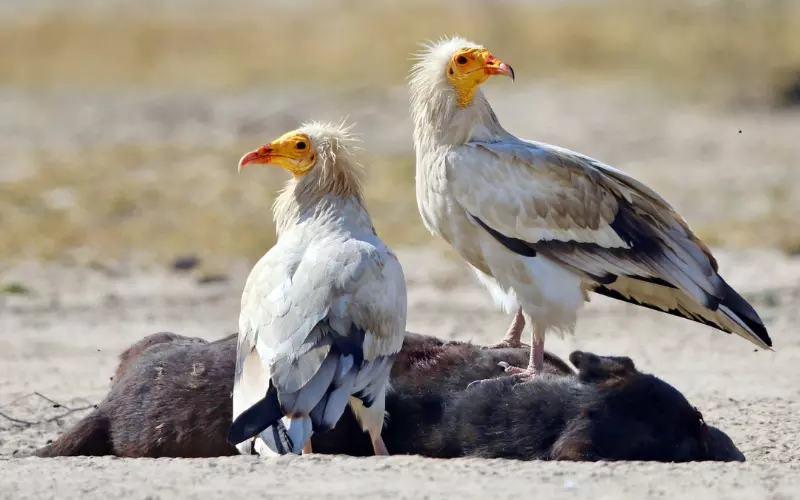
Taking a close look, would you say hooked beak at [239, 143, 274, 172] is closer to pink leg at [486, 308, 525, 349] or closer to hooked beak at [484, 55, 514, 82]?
hooked beak at [484, 55, 514, 82]

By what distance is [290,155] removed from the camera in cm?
769

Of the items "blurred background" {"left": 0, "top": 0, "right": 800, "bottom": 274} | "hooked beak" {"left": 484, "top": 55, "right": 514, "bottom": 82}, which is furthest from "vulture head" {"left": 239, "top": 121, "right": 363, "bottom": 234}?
"blurred background" {"left": 0, "top": 0, "right": 800, "bottom": 274}

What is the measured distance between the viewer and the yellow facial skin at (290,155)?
7.67 m

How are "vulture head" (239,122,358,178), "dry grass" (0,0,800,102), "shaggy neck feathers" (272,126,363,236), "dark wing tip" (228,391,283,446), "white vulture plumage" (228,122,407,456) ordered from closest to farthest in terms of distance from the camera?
"dark wing tip" (228,391,283,446)
"white vulture plumage" (228,122,407,456)
"shaggy neck feathers" (272,126,363,236)
"vulture head" (239,122,358,178)
"dry grass" (0,0,800,102)

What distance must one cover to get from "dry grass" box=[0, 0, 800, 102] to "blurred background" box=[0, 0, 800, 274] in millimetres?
100

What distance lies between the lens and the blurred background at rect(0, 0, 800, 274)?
52.3 ft

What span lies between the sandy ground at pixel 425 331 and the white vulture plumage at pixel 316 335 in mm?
215

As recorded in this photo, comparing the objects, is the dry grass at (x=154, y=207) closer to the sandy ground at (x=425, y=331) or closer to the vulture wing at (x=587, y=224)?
the sandy ground at (x=425, y=331)

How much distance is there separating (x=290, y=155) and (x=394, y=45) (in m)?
27.8

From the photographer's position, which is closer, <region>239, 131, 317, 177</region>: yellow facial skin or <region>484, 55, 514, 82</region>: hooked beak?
<region>239, 131, 317, 177</region>: yellow facial skin

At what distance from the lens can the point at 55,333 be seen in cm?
1120

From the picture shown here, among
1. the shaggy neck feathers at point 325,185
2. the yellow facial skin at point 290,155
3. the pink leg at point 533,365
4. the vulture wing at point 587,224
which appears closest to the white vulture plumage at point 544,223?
the vulture wing at point 587,224

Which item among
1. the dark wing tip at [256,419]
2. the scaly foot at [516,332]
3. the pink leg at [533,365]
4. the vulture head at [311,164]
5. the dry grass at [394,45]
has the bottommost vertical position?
the dark wing tip at [256,419]

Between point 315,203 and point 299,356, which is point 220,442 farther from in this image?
point 315,203
